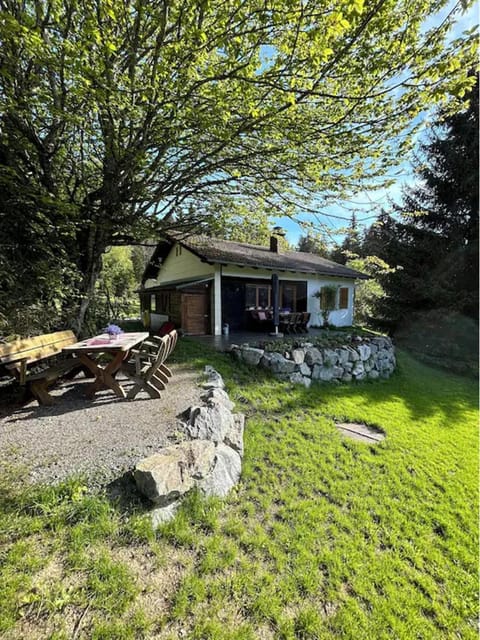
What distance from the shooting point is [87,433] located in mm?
3201

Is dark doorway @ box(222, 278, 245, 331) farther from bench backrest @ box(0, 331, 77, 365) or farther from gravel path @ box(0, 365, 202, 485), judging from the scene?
gravel path @ box(0, 365, 202, 485)

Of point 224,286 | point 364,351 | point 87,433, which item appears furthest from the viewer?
point 224,286

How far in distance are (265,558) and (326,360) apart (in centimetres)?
604

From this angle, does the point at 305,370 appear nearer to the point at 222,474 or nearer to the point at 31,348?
the point at 222,474

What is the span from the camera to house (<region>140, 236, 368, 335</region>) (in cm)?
1046

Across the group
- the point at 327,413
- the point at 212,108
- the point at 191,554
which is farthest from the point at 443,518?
the point at 212,108

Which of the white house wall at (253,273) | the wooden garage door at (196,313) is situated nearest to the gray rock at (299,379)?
the wooden garage door at (196,313)

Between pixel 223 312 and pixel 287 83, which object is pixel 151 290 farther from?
pixel 287 83

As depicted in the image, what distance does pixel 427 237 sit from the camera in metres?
A: 14.0

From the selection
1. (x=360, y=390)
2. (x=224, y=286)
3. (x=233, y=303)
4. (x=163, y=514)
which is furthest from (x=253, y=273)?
(x=163, y=514)

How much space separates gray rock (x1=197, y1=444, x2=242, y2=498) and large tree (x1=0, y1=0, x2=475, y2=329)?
4.38m

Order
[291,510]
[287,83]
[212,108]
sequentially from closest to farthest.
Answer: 1. [291,510]
2. [287,83]
3. [212,108]

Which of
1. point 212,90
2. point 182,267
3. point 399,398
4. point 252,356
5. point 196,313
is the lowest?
point 399,398

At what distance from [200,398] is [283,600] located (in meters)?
2.64
